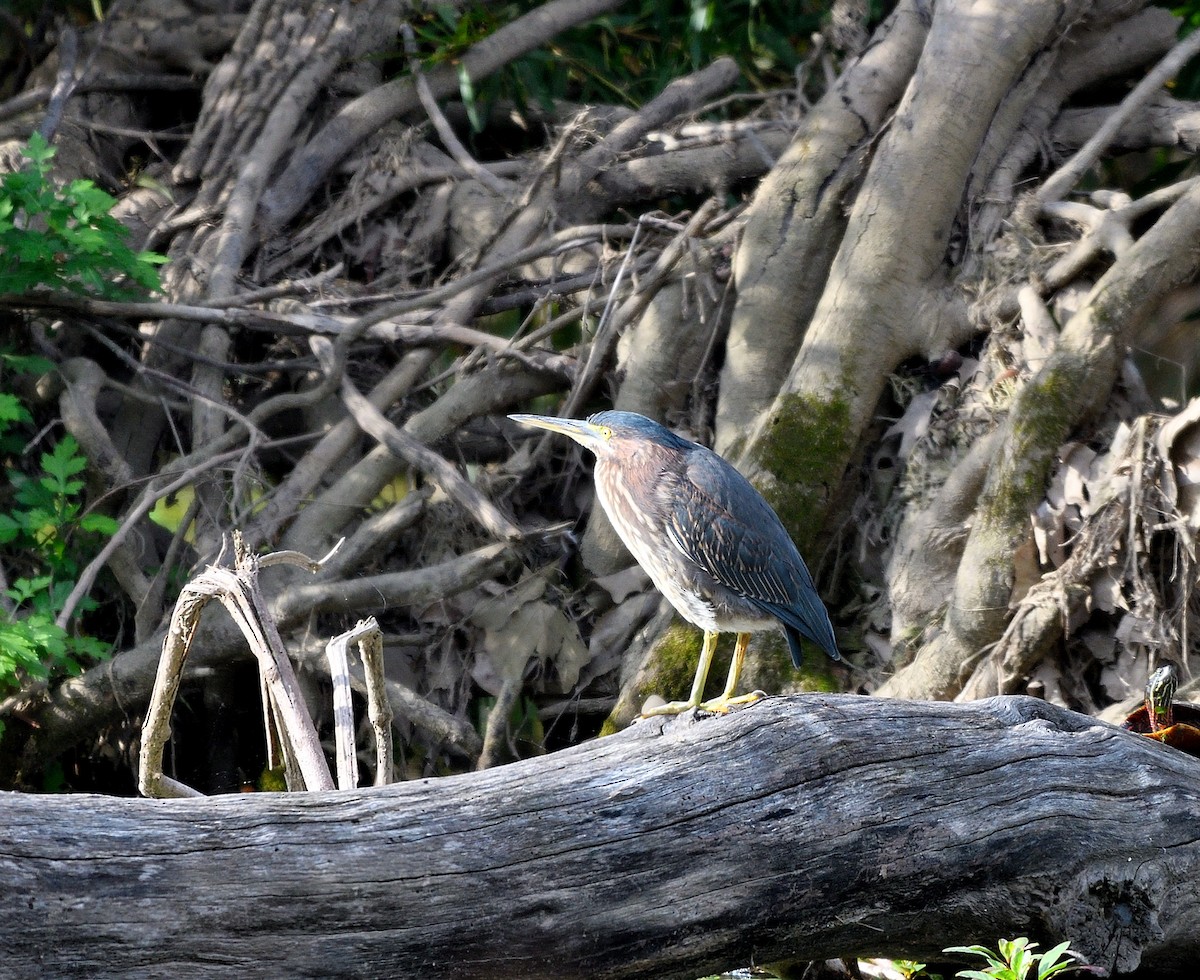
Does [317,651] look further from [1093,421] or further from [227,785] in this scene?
[1093,421]

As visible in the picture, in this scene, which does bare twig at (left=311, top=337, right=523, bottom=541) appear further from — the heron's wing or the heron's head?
the heron's wing

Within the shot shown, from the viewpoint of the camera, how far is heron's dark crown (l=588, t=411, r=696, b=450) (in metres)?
3.84

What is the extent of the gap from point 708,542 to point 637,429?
41 cm

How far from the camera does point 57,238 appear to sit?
4.80 metres

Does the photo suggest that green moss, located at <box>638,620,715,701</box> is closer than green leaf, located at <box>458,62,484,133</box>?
Yes

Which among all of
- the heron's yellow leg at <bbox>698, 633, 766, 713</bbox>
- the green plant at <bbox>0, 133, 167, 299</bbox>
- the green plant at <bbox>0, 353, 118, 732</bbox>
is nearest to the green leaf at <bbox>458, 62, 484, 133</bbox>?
the green plant at <bbox>0, 133, 167, 299</bbox>

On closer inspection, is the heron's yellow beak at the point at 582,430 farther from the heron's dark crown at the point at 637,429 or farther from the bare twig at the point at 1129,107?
the bare twig at the point at 1129,107

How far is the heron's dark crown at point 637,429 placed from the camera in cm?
384

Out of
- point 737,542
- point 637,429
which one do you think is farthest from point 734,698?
point 637,429

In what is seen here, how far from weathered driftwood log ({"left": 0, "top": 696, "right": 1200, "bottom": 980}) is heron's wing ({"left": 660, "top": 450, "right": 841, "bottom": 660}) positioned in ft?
2.75

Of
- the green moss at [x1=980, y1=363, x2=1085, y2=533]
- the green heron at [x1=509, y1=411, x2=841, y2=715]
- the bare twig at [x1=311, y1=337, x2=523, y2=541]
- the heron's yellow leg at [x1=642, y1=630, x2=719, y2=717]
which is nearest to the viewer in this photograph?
the heron's yellow leg at [x1=642, y1=630, x2=719, y2=717]

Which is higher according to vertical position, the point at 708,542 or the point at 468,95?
the point at 468,95

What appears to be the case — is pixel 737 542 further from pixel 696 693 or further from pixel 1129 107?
pixel 1129 107

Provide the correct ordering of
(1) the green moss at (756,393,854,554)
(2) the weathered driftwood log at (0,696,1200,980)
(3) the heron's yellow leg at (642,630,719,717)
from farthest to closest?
(1) the green moss at (756,393,854,554) < (3) the heron's yellow leg at (642,630,719,717) < (2) the weathered driftwood log at (0,696,1200,980)
